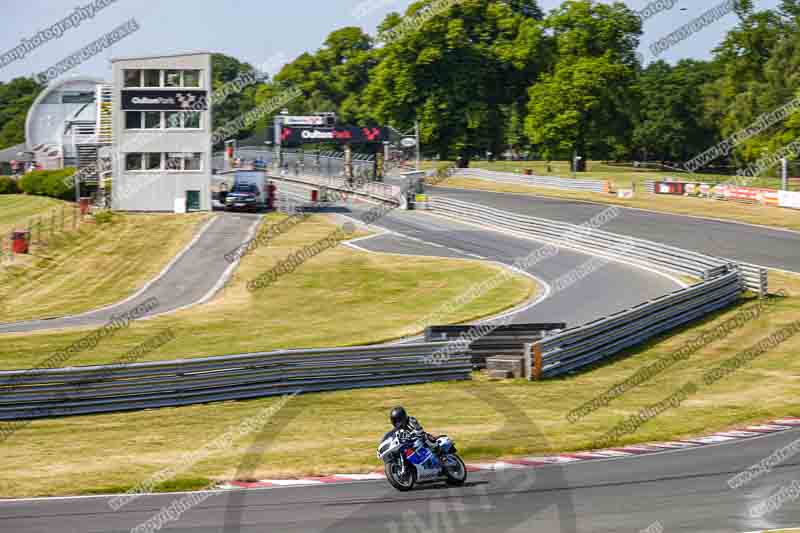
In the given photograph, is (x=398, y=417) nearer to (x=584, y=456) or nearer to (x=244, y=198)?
(x=584, y=456)

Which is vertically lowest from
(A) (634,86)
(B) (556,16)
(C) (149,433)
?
(C) (149,433)

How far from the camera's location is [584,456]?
1576 centimetres

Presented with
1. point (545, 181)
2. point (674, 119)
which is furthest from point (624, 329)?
point (674, 119)

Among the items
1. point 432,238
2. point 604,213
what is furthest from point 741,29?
point 432,238

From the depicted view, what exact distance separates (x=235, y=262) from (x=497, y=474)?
101 ft

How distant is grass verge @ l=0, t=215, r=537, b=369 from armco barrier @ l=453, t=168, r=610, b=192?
92.2 feet

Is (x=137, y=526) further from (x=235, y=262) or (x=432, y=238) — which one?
(x=432, y=238)

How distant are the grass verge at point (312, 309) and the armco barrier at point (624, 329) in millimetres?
5925

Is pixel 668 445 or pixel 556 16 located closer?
pixel 668 445

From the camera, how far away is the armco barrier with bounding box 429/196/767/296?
108 ft

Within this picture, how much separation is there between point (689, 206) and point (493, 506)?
50163mm

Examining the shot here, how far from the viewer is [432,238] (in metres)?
49.2

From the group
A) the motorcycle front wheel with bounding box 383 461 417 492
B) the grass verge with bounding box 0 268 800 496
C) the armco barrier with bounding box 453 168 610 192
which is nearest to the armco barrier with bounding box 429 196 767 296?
the grass verge with bounding box 0 268 800 496

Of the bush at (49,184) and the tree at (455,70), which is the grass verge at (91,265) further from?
the tree at (455,70)
